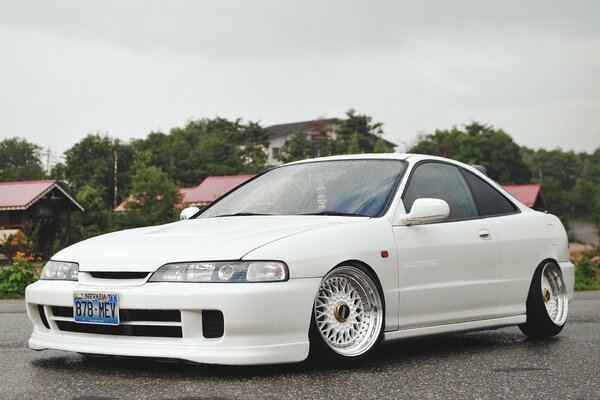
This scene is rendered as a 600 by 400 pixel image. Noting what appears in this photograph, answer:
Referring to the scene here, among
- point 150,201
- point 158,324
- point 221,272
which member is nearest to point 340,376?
point 221,272

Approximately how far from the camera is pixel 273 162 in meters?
140

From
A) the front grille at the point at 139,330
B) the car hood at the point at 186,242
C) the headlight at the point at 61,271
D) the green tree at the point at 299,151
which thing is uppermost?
the green tree at the point at 299,151

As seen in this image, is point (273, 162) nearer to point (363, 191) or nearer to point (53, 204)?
point (53, 204)

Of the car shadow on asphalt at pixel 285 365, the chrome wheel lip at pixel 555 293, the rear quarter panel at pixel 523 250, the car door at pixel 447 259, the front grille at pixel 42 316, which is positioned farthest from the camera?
the chrome wheel lip at pixel 555 293

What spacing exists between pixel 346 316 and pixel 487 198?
2254 millimetres

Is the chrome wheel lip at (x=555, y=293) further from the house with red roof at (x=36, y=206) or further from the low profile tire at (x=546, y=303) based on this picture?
the house with red roof at (x=36, y=206)

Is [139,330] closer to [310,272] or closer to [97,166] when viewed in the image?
[310,272]

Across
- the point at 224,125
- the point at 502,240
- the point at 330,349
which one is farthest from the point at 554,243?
the point at 224,125

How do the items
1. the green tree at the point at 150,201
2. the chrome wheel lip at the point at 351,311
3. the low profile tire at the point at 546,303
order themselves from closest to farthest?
the chrome wheel lip at the point at 351,311 → the low profile tire at the point at 546,303 → the green tree at the point at 150,201

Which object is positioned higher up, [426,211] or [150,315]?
[426,211]

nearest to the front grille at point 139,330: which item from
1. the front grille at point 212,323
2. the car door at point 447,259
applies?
the front grille at point 212,323

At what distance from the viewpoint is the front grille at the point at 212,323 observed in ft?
16.7

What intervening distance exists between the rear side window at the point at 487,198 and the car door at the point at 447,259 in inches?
3.0

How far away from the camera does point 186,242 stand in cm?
545
